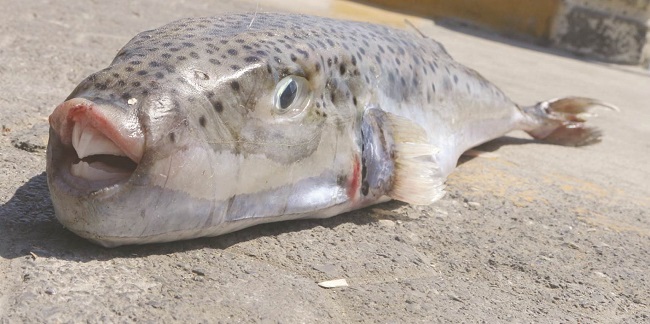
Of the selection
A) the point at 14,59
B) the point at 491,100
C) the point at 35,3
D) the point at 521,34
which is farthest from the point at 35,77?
the point at 521,34

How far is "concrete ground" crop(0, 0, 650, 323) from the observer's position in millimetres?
2111

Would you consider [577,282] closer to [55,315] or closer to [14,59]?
[55,315]

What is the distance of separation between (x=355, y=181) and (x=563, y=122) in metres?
2.12

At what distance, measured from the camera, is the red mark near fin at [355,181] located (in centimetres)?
276

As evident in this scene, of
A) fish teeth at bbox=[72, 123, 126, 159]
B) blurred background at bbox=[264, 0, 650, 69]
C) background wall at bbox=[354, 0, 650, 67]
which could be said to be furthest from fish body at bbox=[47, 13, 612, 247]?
background wall at bbox=[354, 0, 650, 67]

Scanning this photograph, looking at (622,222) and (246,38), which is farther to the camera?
(622,222)

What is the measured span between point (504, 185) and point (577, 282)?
0.90 m

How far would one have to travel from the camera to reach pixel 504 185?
3539 millimetres

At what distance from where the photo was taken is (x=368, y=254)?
2600 millimetres

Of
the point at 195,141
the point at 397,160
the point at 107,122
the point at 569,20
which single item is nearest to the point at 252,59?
the point at 195,141

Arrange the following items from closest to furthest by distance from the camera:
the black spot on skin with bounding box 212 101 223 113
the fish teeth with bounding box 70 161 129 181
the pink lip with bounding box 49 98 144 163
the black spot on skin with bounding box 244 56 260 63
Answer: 1. the pink lip with bounding box 49 98 144 163
2. the fish teeth with bounding box 70 161 129 181
3. the black spot on skin with bounding box 212 101 223 113
4. the black spot on skin with bounding box 244 56 260 63

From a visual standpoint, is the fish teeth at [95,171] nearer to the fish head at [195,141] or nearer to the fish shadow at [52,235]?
the fish head at [195,141]

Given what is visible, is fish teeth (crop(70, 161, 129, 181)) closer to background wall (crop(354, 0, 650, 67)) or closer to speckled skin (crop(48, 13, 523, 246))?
speckled skin (crop(48, 13, 523, 246))

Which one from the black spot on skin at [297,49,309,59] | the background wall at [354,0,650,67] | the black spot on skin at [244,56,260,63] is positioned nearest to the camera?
the black spot on skin at [244,56,260,63]
